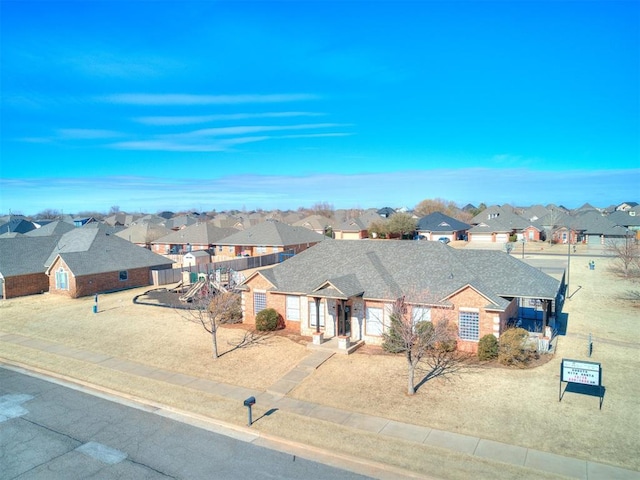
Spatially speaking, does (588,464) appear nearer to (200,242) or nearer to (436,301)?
(436,301)

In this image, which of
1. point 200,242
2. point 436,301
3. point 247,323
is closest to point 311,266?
point 247,323

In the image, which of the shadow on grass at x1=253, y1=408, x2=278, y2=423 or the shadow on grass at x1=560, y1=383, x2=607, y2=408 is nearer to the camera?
the shadow on grass at x1=253, y1=408, x2=278, y2=423

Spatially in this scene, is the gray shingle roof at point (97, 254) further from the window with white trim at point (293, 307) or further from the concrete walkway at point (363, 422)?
the window with white trim at point (293, 307)

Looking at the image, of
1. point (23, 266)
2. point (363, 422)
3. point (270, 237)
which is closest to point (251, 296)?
point (363, 422)

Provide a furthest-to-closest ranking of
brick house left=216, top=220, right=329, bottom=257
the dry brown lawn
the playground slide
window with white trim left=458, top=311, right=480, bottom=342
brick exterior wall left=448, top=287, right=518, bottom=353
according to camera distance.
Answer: brick house left=216, top=220, right=329, bottom=257 → the playground slide → window with white trim left=458, top=311, right=480, bottom=342 → brick exterior wall left=448, top=287, right=518, bottom=353 → the dry brown lawn

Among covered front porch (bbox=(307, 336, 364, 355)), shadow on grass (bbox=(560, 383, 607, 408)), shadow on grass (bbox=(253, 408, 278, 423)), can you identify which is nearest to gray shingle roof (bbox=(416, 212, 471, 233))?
covered front porch (bbox=(307, 336, 364, 355))

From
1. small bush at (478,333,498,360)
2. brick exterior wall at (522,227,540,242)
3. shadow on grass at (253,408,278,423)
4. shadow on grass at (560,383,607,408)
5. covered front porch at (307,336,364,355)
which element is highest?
brick exterior wall at (522,227,540,242)

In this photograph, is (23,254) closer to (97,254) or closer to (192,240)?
(97,254)

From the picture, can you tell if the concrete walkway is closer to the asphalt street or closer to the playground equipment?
the asphalt street
